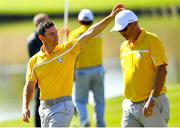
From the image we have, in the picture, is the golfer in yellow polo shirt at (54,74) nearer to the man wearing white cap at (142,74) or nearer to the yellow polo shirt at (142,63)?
the man wearing white cap at (142,74)

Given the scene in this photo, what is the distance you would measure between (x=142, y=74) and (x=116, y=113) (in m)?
6.62

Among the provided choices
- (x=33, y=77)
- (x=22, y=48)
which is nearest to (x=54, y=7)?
(x=22, y=48)

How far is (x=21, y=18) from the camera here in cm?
4994

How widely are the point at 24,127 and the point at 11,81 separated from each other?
8.69 metres

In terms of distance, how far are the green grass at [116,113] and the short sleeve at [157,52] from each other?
461 centimetres

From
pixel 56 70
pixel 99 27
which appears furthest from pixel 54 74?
pixel 99 27

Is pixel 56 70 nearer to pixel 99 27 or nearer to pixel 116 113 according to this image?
pixel 99 27

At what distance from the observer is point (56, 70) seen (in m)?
9.56

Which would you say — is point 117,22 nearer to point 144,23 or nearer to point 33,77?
point 33,77

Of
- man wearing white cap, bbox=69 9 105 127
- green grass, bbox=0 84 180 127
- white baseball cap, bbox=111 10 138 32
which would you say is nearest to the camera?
white baseball cap, bbox=111 10 138 32

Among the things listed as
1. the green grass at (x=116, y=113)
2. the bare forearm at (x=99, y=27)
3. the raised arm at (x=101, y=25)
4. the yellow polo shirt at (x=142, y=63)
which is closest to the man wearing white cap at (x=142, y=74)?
the yellow polo shirt at (x=142, y=63)

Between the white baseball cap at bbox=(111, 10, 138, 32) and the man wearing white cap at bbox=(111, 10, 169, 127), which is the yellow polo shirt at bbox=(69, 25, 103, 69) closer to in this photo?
the man wearing white cap at bbox=(111, 10, 169, 127)

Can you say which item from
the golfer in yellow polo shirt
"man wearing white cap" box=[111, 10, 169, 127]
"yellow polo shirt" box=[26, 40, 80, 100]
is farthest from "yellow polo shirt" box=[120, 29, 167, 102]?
"yellow polo shirt" box=[26, 40, 80, 100]

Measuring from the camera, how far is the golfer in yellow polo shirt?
9.54 meters
